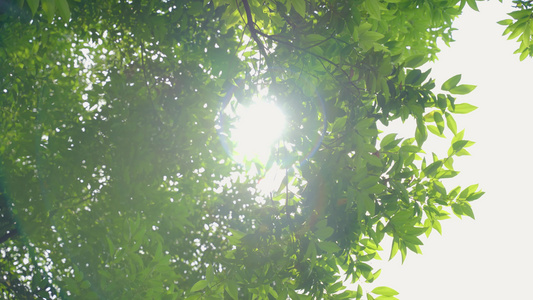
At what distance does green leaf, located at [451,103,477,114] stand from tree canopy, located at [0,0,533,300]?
12mm

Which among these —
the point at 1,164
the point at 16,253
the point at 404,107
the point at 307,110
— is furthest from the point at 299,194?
the point at 16,253

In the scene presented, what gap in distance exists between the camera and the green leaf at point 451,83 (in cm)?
220

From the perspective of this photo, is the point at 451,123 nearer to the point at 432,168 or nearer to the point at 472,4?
the point at 432,168

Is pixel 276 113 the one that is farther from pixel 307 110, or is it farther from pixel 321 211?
pixel 321 211

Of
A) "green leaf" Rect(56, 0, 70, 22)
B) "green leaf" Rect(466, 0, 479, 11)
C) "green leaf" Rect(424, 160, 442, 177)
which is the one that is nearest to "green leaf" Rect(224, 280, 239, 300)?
"green leaf" Rect(424, 160, 442, 177)

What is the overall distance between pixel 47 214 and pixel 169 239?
1599mm

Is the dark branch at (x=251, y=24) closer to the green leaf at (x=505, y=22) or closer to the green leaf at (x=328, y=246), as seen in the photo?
the green leaf at (x=328, y=246)

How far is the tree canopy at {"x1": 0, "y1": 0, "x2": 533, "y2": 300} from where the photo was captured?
2.27 meters

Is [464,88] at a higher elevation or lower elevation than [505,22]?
lower

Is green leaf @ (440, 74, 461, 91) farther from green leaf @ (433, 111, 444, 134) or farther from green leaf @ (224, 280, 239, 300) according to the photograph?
green leaf @ (224, 280, 239, 300)

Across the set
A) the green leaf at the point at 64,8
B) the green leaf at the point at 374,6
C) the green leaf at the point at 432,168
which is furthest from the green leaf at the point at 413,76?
the green leaf at the point at 64,8

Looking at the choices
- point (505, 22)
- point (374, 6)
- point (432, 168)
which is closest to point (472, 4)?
point (505, 22)

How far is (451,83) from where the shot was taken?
2227mm

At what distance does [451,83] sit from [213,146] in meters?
3.76
